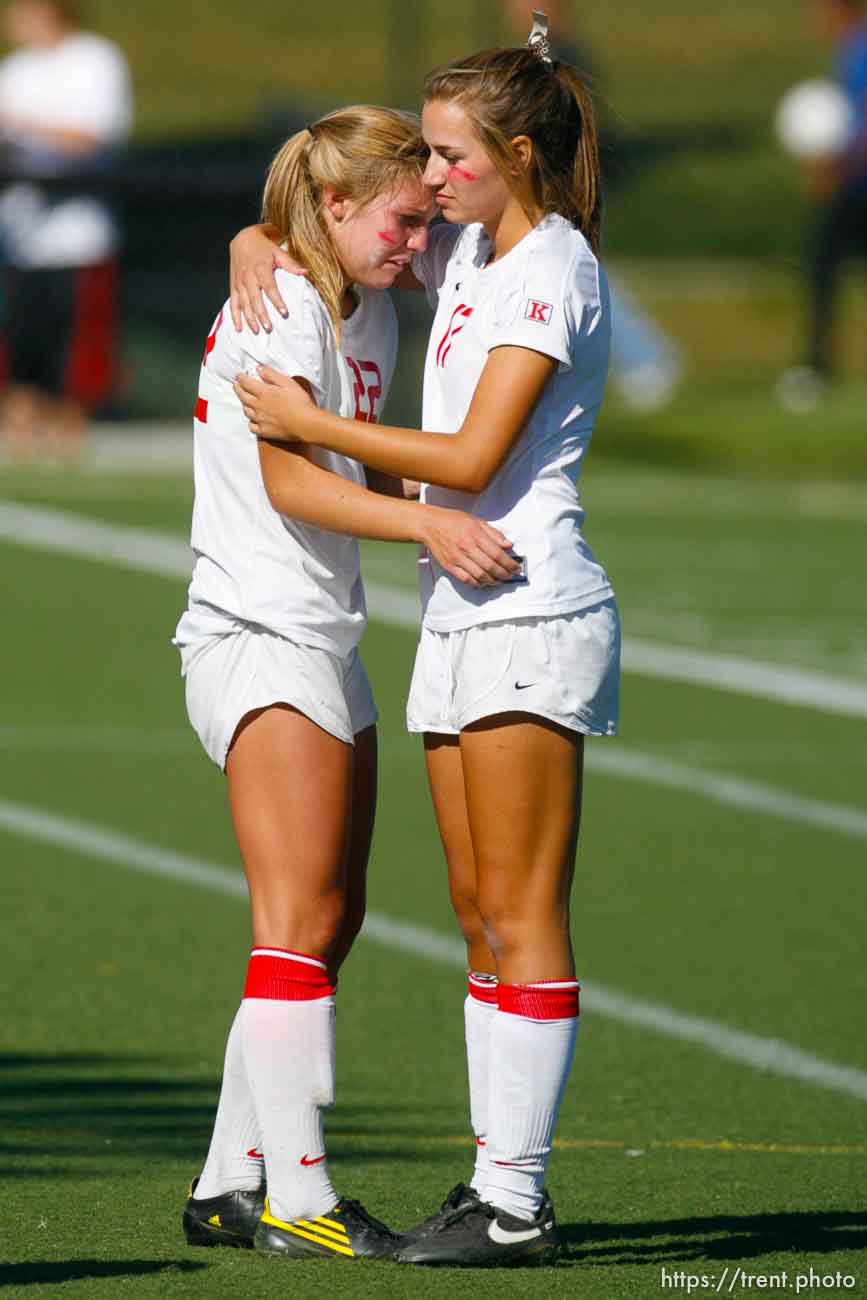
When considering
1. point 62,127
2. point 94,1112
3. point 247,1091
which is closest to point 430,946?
point 94,1112

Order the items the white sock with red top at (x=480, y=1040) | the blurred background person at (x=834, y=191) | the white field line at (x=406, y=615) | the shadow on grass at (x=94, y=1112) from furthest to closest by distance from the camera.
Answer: the blurred background person at (x=834, y=191) → the white field line at (x=406, y=615) → the shadow on grass at (x=94, y=1112) → the white sock with red top at (x=480, y=1040)

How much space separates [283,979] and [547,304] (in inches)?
47.1

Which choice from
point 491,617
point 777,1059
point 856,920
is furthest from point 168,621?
point 491,617

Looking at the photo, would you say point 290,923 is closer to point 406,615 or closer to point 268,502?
point 268,502

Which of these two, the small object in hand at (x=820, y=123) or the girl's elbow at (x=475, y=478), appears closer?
the girl's elbow at (x=475, y=478)

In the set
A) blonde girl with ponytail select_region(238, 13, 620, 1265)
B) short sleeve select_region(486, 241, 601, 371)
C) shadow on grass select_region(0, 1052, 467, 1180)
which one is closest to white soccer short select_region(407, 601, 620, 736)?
blonde girl with ponytail select_region(238, 13, 620, 1265)

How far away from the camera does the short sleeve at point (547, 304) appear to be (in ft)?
14.0

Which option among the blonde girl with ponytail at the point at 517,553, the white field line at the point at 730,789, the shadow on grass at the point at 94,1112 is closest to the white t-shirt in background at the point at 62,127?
the white field line at the point at 730,789

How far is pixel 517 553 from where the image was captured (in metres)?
4.34

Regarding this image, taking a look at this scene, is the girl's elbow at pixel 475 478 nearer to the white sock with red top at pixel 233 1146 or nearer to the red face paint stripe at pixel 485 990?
the red face paint stripe at pixel 485 990

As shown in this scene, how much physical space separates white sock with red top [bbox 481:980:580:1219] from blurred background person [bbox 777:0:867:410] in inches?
555

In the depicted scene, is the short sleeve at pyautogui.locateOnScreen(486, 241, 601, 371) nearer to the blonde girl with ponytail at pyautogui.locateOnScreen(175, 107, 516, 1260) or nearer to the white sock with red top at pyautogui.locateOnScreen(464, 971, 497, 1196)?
the blonde girl with ponytail at pyautogui.locateOnScreen(175, 107, 516, 1260)

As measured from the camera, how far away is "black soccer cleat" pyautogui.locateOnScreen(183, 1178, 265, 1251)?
4.53 m

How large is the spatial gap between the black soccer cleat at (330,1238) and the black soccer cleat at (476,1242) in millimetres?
42
